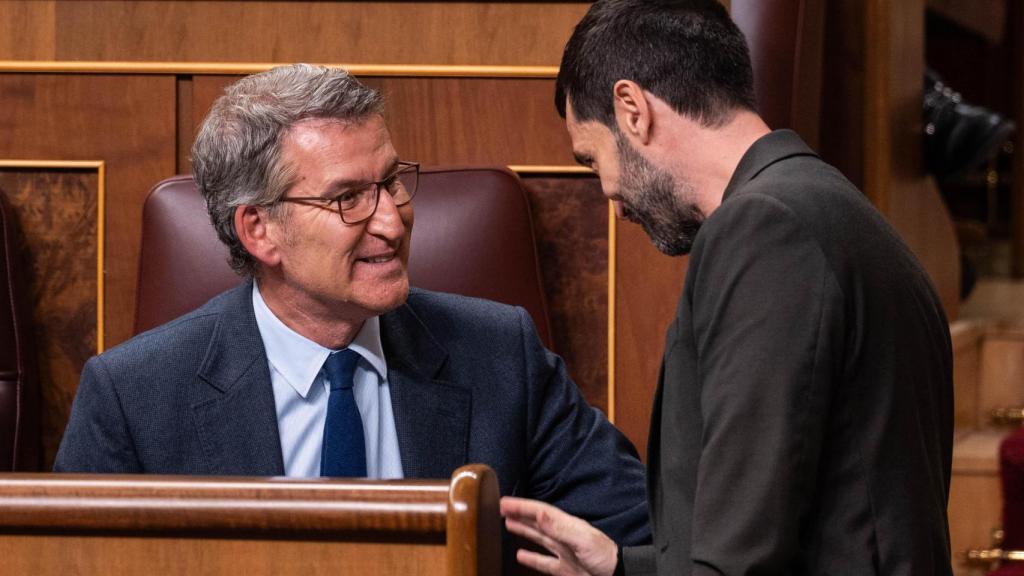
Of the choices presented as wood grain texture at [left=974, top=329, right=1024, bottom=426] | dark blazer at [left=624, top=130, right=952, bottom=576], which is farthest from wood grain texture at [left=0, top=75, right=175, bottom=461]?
wood grain texture at [left=974, top=329, right=1024, bottom=426]

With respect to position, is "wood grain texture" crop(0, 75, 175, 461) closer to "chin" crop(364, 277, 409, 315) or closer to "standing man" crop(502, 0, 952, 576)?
"chin" crop(364, 277, 409, 315)

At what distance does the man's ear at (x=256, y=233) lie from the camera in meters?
1.75

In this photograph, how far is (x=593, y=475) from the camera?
5.81 feet

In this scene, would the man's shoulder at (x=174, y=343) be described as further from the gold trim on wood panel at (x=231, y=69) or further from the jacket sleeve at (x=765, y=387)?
the jacket sleeve at (x=765, y=387)

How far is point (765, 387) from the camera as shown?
113cm

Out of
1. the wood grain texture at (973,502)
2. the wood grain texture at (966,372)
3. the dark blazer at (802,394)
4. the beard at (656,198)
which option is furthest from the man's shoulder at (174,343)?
the wood grain texture at (966,372)

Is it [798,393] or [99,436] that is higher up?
[798,393]

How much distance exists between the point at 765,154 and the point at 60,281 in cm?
137

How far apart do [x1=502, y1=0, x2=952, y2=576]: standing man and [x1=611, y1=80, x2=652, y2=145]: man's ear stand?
0.09 metres

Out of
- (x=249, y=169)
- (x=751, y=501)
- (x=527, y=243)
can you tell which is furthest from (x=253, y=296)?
(x=751, y=501)

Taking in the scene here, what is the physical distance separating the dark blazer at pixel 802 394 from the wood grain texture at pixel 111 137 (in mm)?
1236

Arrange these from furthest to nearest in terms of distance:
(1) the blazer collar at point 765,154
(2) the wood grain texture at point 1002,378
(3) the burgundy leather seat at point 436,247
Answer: (2) the wood grain texture at point 1002,378, (3) the burgundy leather seat at point 436,247, (1) the blazer collar at point 765,154

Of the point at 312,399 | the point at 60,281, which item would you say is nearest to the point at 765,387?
the point at 312,399

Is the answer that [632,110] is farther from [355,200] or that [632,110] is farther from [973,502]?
[973,502]
